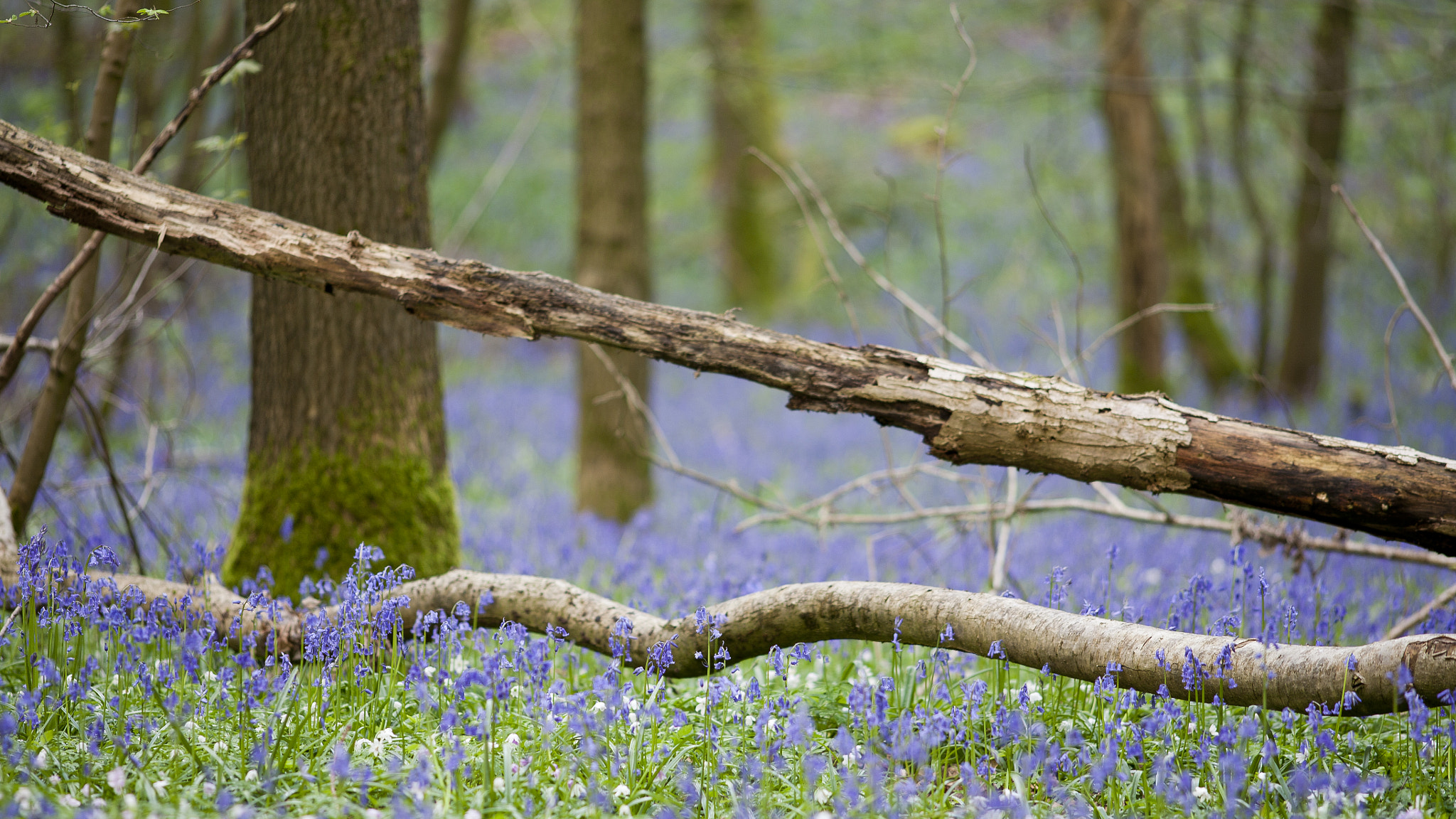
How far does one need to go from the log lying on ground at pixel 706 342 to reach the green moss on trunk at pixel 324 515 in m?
1.17

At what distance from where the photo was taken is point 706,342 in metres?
2.96

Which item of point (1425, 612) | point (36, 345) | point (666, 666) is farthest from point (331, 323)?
point (1425, 612)

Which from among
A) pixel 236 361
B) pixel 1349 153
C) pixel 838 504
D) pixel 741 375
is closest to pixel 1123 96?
pixel 838 504

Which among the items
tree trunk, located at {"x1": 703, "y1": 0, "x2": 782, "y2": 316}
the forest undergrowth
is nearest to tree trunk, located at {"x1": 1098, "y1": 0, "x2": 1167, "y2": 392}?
tree trunk, located at {"x1": 703, "y1": 0, "x2": 782, "y2": 316}

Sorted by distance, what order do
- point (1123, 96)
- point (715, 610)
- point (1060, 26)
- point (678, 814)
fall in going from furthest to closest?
point (1060, 26), point (1123, 96), point (715, 610), point (678, 814)

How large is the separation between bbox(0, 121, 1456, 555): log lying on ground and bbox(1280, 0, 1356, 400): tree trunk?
26.5 ft

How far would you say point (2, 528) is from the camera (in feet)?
10.9

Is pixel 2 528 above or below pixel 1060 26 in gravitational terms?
below

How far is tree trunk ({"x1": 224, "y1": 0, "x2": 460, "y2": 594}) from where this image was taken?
3867 mm

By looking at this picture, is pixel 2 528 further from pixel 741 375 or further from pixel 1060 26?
pixel 1060 26

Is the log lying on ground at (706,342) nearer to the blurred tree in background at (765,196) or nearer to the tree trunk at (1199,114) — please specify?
the blurred tree in background at (765,196)

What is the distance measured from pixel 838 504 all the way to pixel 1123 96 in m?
5.03

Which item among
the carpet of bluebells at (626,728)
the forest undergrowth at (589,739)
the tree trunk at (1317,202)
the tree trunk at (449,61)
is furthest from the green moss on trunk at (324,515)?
the tree trunk at (1317,202)

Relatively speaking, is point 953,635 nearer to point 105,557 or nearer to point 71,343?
point 105,557
